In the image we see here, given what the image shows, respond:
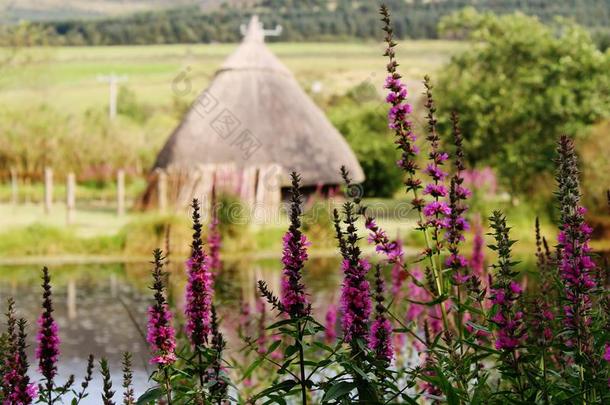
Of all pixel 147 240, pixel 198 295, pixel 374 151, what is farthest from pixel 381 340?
pixel 374 151

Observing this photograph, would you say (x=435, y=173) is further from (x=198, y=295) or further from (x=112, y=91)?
(x=112, y=91)

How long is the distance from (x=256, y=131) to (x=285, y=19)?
86.9 feet

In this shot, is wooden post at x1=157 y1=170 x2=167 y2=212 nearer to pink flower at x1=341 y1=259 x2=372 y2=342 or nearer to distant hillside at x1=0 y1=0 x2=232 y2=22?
pink flower at x1=341 y1=259 x2=372 y2=342

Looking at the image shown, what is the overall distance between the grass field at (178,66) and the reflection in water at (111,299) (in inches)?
1031

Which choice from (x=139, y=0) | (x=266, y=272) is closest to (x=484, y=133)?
(x=266, y=272)

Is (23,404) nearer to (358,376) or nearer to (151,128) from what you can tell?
(358,376)

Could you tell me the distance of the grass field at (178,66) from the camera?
41.3 m

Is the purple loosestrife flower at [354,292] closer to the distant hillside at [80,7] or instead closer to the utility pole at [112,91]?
the utility pole at [112,91]

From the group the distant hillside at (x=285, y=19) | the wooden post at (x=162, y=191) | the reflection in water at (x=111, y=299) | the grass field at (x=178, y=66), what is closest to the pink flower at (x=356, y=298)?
the reflection in water at (x=111, y=299)

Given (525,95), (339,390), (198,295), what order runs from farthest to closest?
(525,95) < (198,295) < (339,390)

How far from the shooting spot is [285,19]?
43.9m

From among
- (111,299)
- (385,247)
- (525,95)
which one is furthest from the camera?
(525,95)

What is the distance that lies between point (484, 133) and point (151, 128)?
10905 millimetres

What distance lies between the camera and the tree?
1984 centimetres
